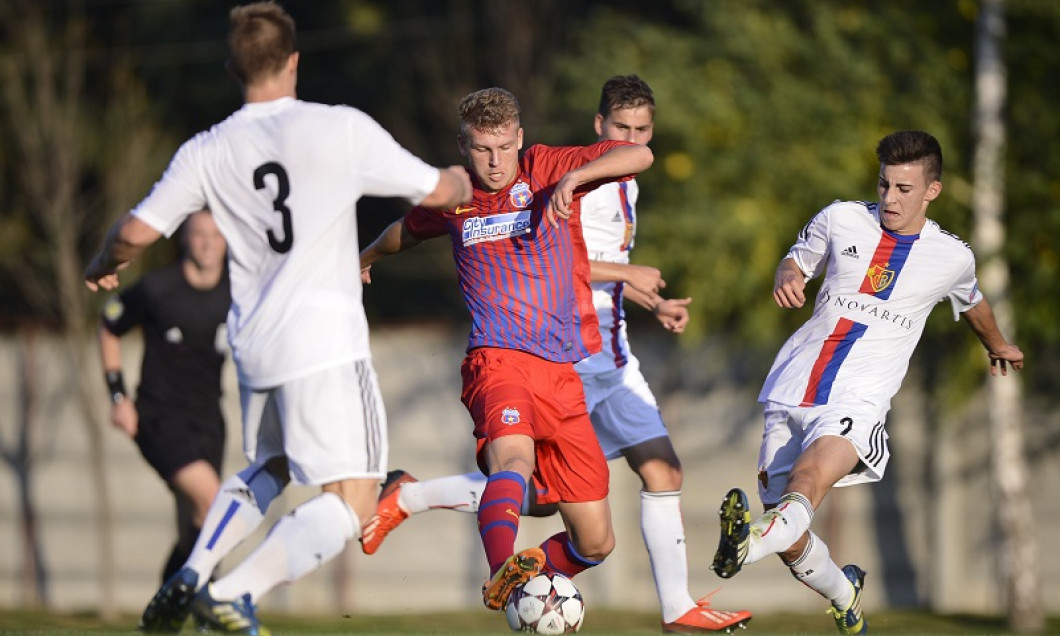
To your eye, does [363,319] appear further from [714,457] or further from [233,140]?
[714,457]

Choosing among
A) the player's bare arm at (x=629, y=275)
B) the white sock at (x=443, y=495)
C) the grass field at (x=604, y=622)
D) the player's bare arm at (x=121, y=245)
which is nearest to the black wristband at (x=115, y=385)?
the grass field at (x=604, y=622)

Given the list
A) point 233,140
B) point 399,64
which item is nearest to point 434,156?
point 399,64

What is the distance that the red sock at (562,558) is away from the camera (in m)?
7.05

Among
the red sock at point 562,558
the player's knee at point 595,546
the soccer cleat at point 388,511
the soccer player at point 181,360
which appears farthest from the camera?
the soccer player at point 181,360

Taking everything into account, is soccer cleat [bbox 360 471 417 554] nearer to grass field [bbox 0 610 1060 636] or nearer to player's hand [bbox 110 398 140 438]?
player's hand [bbox 110 398 140 438]

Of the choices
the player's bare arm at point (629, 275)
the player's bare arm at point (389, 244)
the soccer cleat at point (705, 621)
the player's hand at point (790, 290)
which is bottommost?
the soccer cleat at point (705, 621)

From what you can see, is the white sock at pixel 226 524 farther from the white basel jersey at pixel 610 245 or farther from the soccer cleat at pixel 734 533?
the white basel jersey at pixel 610 245

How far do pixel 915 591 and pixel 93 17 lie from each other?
1447 centimetres

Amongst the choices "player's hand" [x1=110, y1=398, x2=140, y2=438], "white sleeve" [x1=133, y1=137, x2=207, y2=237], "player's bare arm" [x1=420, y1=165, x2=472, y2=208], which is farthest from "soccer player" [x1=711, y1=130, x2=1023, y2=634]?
"player's hand" [x1=110, y1=398, x2=140, y2=438]

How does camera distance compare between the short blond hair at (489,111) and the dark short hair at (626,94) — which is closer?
the short blond hair at (489,111)

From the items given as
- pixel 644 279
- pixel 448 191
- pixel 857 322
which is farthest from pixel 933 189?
pixel 448 191

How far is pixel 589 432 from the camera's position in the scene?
6.57 meters

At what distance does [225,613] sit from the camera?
4977 millimetres

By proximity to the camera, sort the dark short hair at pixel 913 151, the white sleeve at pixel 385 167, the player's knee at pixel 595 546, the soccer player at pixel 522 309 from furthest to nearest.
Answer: the player's knee at pixel 595 546 < the dark short hair at pixel 913 151 < the soccer player at pixel 522 309 < the white sleeve at pixel 385 167
